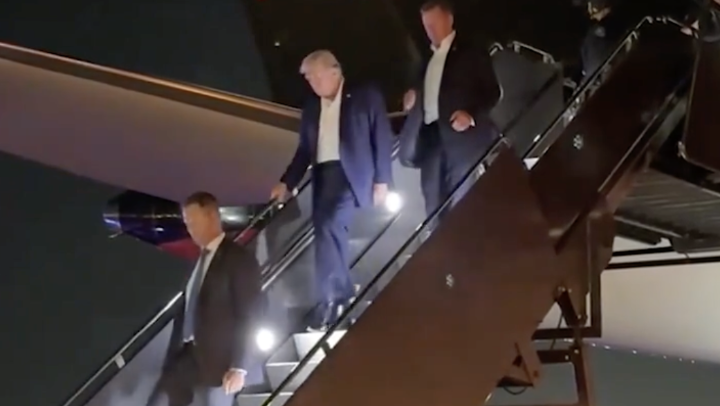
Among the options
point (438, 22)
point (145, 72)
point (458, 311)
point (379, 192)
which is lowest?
point (458, 311)

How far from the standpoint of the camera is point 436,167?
446 cm

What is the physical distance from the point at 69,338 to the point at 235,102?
251 cm

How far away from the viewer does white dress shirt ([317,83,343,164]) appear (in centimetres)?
443

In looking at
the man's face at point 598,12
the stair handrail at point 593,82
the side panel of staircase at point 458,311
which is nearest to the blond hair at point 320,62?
the side panel of staircase at point 458,311

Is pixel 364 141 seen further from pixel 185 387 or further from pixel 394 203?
pixel 185 387

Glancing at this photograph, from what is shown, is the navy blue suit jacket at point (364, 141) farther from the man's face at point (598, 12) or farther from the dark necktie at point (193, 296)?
the man's face at point (598, 12)

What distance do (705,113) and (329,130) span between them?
78.2 inches

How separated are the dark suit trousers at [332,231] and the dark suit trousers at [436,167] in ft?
1.16

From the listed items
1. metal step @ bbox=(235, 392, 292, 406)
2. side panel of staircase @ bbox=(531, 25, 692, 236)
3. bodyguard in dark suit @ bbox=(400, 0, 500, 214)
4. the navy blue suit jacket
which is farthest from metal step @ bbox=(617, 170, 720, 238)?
metal step @ bbox=(235, 392, 292, 406)

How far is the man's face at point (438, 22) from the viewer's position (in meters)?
4.43

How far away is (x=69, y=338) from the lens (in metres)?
7.48

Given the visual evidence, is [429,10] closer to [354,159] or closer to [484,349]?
[354,159]

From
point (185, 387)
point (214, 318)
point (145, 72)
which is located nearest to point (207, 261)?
point (214, 318)

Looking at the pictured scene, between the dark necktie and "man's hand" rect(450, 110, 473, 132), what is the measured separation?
1.19 m
